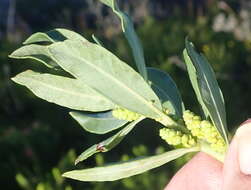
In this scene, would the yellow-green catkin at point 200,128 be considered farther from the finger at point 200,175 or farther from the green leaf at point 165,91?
the finger at point 200,175

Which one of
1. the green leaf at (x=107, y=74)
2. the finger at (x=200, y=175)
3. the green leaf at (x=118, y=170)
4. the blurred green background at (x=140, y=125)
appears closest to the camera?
the green leaf at (x=107, y=74)

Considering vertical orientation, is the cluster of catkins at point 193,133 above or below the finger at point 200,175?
above

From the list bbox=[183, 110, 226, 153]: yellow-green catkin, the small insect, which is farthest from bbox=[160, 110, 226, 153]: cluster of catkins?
Result: the small insect

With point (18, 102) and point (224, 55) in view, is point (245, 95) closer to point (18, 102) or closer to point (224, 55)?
point (224, 55)

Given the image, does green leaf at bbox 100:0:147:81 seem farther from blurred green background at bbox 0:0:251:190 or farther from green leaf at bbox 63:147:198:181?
blurred green background at bbox 0:0:251:190

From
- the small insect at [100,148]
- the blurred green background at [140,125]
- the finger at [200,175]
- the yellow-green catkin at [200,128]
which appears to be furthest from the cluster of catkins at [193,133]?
the blurred green background at [140,125]

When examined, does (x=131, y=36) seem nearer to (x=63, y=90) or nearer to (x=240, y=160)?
(x=63, y=90)

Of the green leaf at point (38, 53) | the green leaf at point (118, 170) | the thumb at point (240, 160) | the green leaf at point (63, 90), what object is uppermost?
the green leaf at point (38, 53)

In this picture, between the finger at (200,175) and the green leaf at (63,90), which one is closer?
the green leaf at (63,90)
